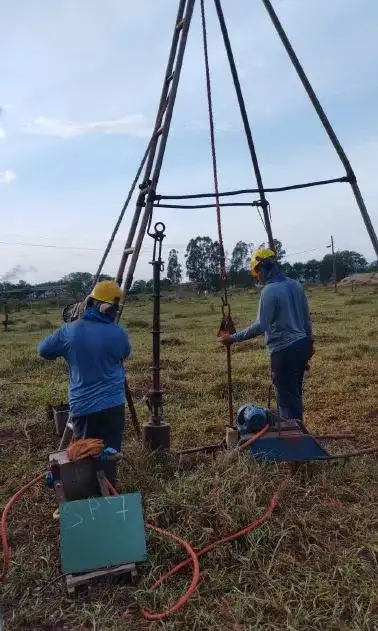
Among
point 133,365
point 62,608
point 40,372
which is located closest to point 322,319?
point 133,365

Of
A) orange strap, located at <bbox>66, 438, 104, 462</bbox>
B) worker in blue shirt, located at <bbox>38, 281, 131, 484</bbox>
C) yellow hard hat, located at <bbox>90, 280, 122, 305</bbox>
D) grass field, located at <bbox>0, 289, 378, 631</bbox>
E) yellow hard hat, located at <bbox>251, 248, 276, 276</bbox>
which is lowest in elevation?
grass field, located at <bbox>0, 289, 378, 631</bbox>

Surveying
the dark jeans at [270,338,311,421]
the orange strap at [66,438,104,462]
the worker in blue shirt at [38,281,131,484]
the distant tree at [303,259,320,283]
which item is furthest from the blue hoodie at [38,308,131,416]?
the distant tree at [303,259,320,283]

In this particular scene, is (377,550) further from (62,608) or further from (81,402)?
(81,402)

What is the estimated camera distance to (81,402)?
417cm

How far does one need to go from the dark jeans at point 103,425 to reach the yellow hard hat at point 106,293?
30.2 inches

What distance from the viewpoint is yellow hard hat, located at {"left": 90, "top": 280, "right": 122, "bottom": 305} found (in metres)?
4.22

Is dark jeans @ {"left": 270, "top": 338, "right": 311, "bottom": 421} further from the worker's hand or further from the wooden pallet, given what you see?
the wooden pallet

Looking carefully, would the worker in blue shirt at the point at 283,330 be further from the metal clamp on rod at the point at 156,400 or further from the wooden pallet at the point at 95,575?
the wooden pallet at the point at 95,575

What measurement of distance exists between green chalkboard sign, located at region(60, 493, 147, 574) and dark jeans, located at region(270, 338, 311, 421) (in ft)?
6.73

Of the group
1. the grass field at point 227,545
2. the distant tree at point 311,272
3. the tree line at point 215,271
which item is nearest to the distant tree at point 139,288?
the tree line at point 215,271

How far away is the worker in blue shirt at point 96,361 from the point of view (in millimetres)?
4074

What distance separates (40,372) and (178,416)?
15.6 feet

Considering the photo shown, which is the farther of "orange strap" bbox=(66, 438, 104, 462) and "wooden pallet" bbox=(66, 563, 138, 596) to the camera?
"orange strap" bbox=(66, 438, 104, 462)

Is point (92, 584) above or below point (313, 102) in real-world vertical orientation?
below
